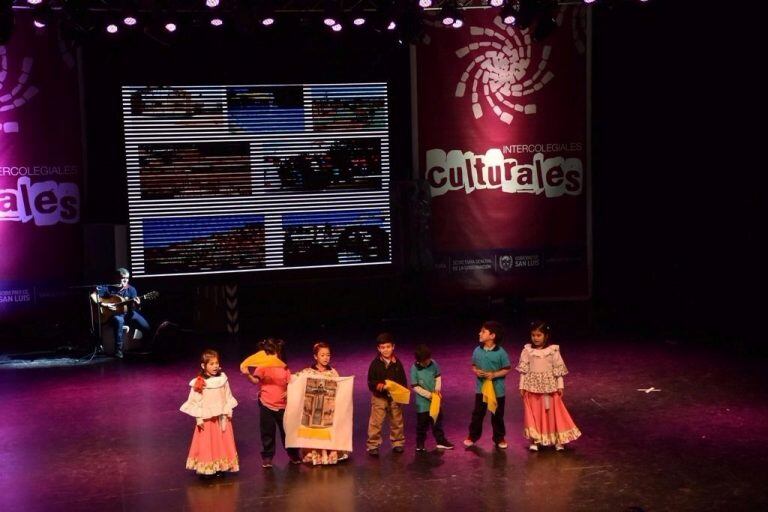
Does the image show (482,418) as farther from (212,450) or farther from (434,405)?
(212,450)

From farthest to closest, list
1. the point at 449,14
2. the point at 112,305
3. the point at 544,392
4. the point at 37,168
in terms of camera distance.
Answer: the point at 37,168 < the point at 112,305 < the point at 449,14 < the point at 544,392

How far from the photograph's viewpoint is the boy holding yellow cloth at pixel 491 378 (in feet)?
27.6

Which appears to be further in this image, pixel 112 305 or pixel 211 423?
pixel 112 305

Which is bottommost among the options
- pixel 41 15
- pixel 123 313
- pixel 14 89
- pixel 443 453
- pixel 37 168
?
pixel 443 453

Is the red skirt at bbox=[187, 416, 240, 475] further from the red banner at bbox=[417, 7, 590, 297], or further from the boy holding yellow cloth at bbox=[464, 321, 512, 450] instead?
the red banner at bbox=[417, 7, 590, 297]

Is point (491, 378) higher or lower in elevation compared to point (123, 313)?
lower

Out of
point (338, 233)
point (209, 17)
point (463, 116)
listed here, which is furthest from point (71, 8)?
point (463, 116)

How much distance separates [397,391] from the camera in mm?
8312

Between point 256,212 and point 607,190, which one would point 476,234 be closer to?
point 607,190

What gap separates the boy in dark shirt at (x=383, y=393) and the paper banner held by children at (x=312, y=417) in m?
0.29

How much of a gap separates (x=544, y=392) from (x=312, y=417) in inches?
76.2

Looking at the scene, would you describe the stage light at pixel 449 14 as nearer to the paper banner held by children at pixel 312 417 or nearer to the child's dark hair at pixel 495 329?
the child's dark hair at pixel 495 329

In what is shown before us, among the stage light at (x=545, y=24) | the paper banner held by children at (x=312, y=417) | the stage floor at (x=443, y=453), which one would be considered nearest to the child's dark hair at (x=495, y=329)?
the stage floor at (x=443, y=453)

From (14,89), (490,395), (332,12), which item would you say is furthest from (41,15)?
(490,395)
